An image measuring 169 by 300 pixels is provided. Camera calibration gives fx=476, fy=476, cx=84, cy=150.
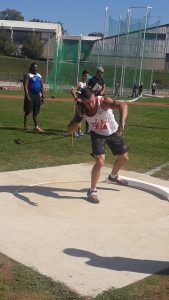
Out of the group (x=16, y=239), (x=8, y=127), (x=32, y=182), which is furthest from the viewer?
(x=8, y=127)

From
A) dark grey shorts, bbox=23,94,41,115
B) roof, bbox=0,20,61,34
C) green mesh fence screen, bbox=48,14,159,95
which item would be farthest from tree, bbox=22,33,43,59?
dark grey shorts, bbox=23,94,41,115

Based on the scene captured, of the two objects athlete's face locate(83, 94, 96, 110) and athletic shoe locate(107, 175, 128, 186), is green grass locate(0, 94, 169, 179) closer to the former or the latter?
athletic shoe locate(107, 175, 128, 186)

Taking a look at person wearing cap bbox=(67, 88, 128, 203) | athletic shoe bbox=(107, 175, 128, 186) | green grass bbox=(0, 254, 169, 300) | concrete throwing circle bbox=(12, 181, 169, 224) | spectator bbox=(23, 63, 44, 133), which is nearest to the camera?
green grass bbox=(0, 254, 169, 300)

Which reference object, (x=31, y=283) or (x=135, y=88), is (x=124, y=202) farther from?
(x=135, y=88)

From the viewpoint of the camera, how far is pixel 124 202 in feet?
21.0

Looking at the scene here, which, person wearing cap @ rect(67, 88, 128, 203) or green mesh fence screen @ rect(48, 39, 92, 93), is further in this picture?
green mesh fence screen @ rect(48, 39, 92, 93)

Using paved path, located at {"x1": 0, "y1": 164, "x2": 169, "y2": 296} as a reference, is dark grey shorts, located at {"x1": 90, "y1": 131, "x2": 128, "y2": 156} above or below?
above

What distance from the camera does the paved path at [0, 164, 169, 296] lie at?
4.20 meters

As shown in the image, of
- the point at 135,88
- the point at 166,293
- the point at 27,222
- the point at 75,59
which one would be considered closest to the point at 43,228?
the point at 27,222

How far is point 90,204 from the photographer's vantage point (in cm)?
622

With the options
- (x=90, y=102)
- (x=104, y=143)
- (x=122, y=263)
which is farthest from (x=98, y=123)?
(x=122, y=263)

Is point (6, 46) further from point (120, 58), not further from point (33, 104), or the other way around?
point (33, 104)

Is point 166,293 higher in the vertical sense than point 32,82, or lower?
lower

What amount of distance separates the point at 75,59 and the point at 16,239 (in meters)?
35.3
